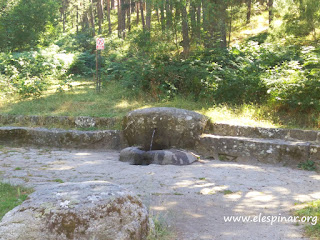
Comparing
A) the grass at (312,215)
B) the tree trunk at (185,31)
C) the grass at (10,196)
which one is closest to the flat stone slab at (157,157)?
the grass at (10,196)

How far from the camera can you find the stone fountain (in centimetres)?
845

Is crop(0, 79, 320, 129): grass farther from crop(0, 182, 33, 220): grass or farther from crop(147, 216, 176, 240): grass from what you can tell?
crop(147, 216, 176, 240): grass

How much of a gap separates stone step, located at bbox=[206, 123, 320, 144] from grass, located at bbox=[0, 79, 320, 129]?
0.70ft

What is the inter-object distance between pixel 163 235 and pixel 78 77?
49.8 feet

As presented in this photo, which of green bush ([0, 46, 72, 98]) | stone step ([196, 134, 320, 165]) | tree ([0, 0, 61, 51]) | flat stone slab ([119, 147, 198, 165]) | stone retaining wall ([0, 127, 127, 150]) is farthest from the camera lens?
tree ([0, 0, 61, 51])

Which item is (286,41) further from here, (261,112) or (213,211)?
(213,211)

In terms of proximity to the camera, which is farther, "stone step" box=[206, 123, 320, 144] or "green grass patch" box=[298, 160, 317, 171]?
"stone step" box=[206, 123, 320, 144]

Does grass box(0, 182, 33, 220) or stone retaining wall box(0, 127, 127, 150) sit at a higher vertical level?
grass box(0, 182, 33, 220)

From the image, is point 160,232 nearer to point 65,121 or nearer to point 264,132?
point 264,132

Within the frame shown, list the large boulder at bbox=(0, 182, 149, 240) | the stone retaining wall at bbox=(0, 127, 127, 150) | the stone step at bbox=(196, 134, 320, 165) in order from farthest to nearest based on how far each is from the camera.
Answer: the stone retaining wall at bbox=(0, 127, 127, 150) < the stone step at bbox=(196, 134, 320, 165) < the large boulder at bbox=(0, 182, 149, 240)

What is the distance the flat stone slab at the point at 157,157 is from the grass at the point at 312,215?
10.8ft

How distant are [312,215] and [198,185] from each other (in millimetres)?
2086

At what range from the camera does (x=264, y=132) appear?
8008mm

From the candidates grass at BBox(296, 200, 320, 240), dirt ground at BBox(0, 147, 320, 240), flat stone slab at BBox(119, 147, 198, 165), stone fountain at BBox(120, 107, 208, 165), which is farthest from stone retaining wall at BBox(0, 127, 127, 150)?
grass at BBox(296, 200, 320, 240)
